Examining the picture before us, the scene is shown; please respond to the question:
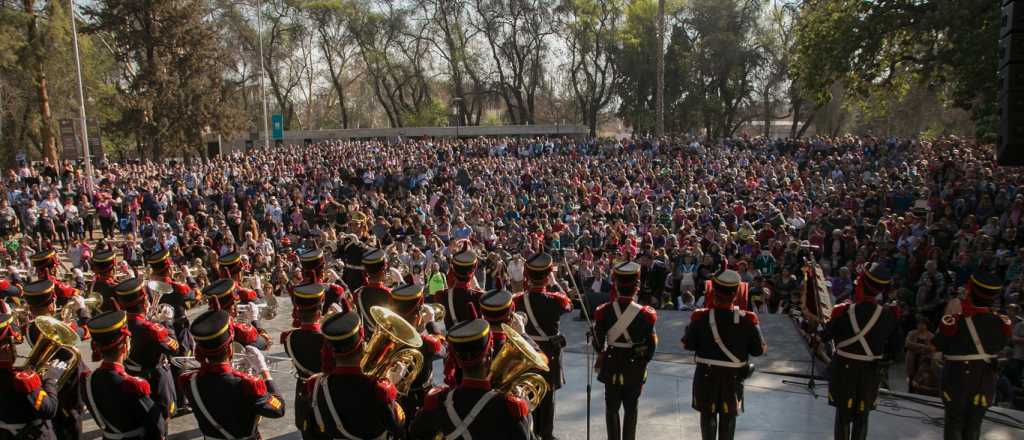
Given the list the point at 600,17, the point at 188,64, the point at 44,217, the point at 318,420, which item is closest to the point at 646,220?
the point at 318,420

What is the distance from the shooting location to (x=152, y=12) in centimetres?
3388

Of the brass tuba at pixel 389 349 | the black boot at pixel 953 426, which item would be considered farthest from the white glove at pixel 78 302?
the black boot at pixel 953 426

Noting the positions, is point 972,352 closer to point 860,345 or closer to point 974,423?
point 974,423

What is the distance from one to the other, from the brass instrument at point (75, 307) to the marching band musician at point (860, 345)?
7022mm

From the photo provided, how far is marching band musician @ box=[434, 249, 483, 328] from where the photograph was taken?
244 inches

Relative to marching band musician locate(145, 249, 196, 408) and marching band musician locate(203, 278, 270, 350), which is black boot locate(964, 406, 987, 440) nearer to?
marching band musician locate(203, 278, 270, 350)

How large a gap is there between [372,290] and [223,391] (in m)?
2.19

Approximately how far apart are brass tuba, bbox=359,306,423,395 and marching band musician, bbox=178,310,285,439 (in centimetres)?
70

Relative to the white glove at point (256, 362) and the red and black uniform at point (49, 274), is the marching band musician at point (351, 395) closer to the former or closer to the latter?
the white glove at point (256, 362)

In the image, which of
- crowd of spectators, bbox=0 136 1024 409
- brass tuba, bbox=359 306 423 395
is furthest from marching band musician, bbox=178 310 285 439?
crowd of spectators, bbox=0 136 1024 409

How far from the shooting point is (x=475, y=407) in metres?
3.68

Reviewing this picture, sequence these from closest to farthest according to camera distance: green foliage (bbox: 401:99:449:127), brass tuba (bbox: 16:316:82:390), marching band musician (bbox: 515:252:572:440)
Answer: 1. brass tuba (bbox: 16:316:82:390)
2. marching band musician (bbox: 515:252:572:440)
3. green foliage (bbox: 401:99:449:127)

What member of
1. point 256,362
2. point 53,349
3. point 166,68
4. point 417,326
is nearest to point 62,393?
point 53,349

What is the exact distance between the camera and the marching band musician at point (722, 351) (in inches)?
221
